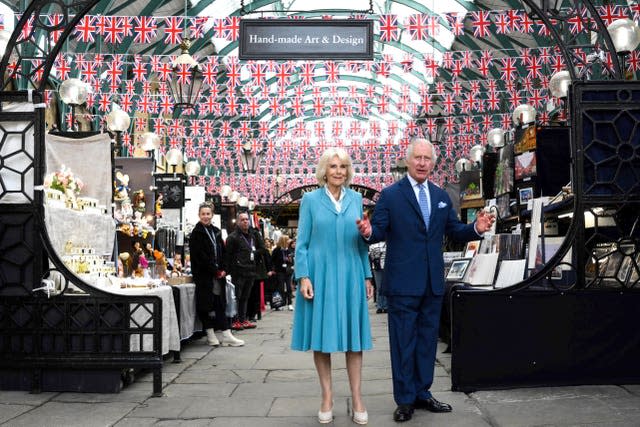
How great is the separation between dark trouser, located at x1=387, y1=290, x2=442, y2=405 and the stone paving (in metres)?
0.20

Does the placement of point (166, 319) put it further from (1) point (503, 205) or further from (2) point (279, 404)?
(1) point (503, 205)

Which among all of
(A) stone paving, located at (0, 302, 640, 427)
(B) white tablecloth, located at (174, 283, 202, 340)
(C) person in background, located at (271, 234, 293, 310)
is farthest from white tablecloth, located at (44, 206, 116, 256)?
(C) person in background, located at (271, 234, 293, 310)

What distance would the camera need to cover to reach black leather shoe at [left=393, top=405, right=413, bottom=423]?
15.6 feet

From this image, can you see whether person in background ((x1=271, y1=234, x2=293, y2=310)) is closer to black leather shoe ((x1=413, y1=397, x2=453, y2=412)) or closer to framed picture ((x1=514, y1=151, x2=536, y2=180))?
framed picture ((x1=514, y1=151, x2=536, y2=180))

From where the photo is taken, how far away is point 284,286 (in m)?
18.9

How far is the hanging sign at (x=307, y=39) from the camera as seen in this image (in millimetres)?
7250

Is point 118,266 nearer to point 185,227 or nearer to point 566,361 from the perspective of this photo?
point 566,361

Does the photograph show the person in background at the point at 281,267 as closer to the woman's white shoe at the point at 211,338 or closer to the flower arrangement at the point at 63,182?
the woman's white shoe at the point at 211,338

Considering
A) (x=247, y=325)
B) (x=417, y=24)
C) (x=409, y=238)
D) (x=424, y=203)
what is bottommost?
(x=247, y=325)

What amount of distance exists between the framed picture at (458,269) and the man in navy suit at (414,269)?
4.00 meters

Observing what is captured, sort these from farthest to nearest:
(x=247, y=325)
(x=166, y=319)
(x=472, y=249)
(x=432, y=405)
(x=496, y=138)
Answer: (x=496, y=138)
(x=247, y=325)
(x=472, y=249)
(x=166, y=319)
(x=432, y=405)

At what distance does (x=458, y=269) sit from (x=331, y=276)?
190 inches

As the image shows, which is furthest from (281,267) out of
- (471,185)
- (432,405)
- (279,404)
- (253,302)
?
(432,405)

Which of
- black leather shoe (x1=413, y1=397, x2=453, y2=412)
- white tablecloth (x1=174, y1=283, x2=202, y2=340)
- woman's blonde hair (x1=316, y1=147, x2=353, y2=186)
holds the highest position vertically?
woman's blonde hair (x1=316, y1=147, x2=353, y2=186)
